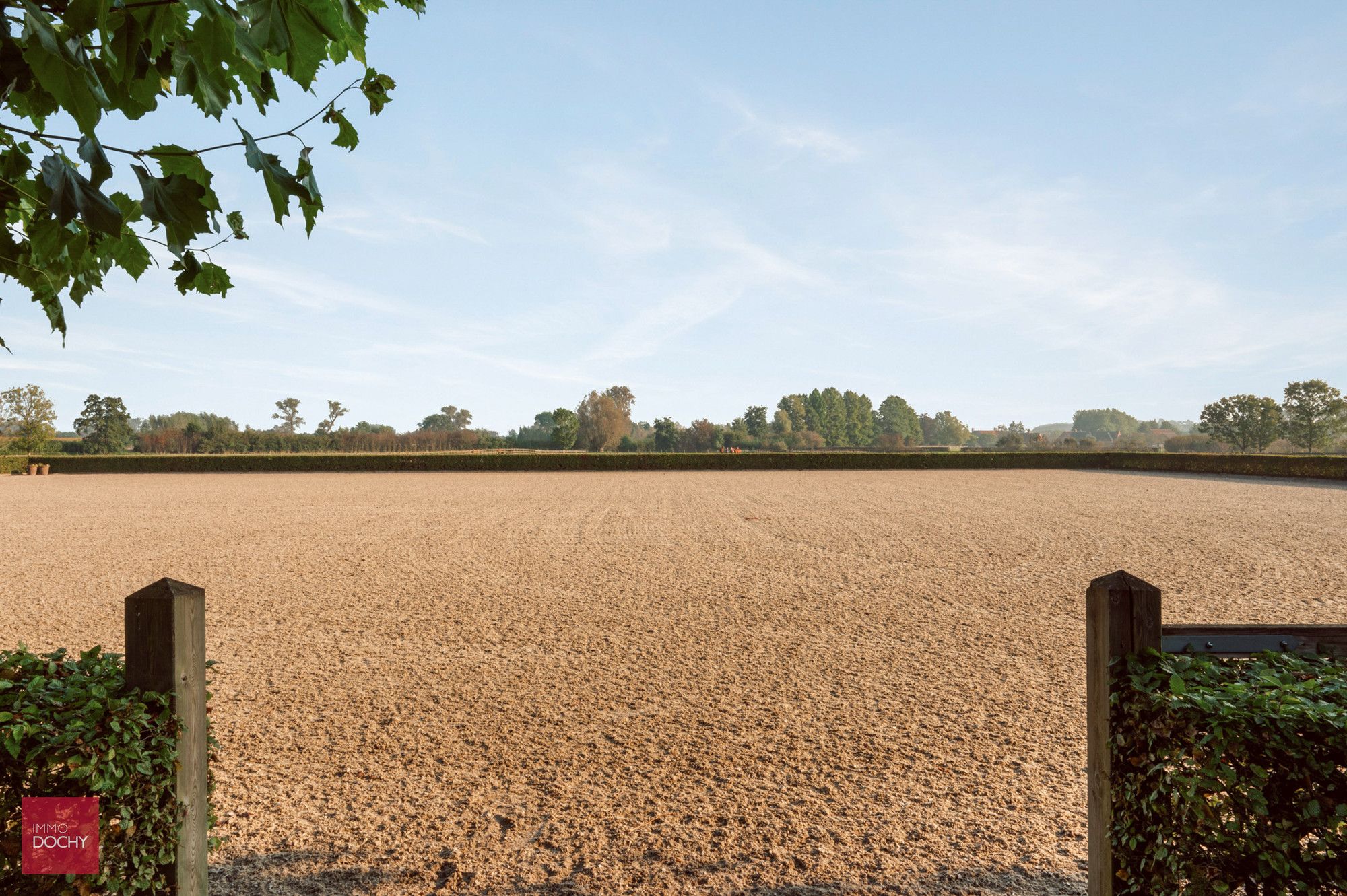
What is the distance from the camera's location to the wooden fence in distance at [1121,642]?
216cm

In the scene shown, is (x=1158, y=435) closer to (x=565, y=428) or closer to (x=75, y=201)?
(x=565, y=428)

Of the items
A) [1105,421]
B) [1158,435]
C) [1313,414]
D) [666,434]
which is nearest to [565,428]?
[666,434]

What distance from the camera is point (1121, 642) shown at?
7.11 ft

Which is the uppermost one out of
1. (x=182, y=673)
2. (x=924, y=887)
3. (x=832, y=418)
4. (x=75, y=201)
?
(x=832, y=418)

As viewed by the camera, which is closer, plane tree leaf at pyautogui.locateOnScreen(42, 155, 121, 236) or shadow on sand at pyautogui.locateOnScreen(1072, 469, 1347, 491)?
plane tree leaf at pyautogui.locateOnScreen(42, 155, 121, 236)

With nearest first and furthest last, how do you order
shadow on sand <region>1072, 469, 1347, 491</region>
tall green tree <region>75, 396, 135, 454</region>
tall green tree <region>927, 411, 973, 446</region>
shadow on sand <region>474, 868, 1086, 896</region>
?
1. shadow on sand <region>474, 868, 1086, 896</region>
2. shadow on sand <region>1072, 469, 1347, 491</region>
3. tall green tree <region>75, 396, 135, 454</region>
4. tall green tree <region>927, 411, 973, 446</region>

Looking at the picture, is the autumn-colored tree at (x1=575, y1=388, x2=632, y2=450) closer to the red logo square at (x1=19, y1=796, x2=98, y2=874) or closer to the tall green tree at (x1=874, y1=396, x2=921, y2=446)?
the tall green tree at (x1=874, y1=396, x2=921, y2=446)

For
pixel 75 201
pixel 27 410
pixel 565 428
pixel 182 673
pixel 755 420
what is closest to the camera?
pixel 75 201

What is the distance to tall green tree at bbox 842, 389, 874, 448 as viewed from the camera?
138 metres

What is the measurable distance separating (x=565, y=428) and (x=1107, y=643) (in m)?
102

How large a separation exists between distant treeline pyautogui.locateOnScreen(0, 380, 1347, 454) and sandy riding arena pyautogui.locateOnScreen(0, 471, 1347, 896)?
50.6 meters

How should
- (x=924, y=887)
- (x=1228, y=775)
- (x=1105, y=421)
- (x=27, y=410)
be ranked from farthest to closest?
(x=1105, y=421), (x=27, y=410), (x=924, y=887), (x=1228, y=775)

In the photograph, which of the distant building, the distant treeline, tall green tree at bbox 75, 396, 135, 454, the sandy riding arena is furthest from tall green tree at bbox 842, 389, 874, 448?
the sandy riding arena

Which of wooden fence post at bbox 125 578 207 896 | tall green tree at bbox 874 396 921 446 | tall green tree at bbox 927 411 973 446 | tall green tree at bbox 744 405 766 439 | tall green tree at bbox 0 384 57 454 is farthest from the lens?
tall green tree at bbox 927 411 973 446
